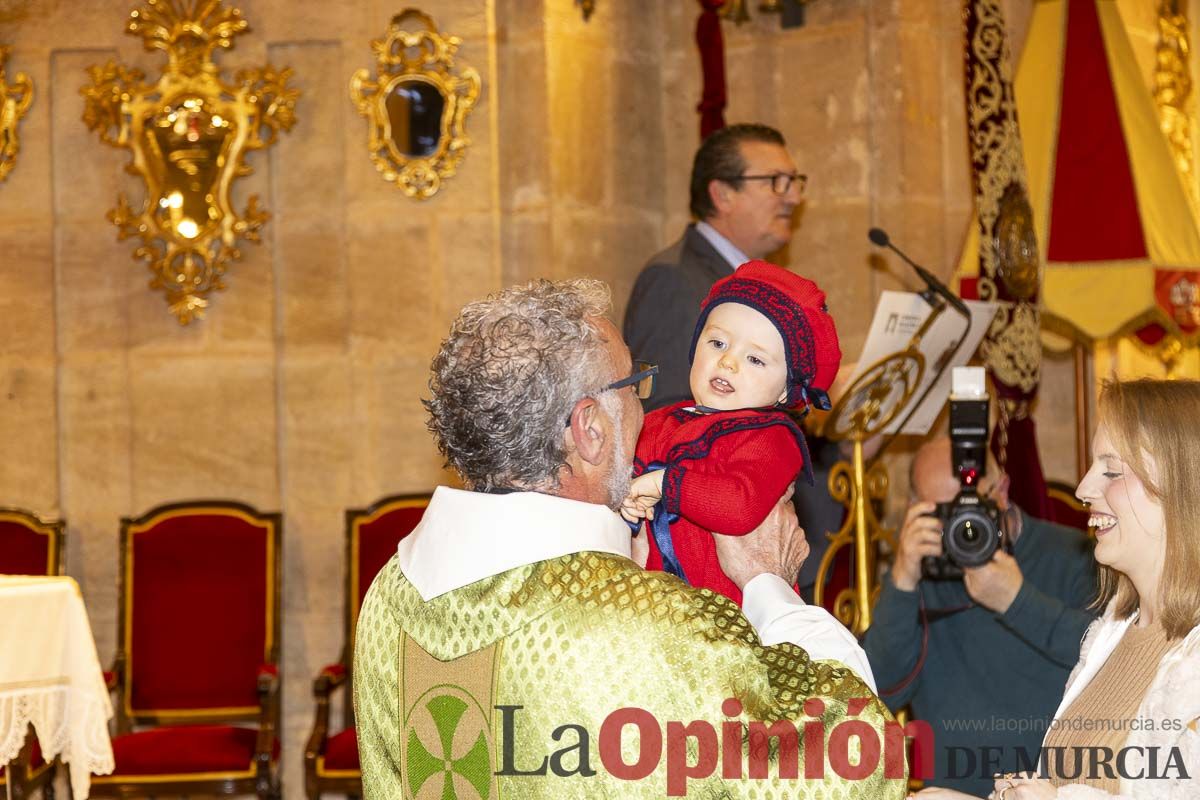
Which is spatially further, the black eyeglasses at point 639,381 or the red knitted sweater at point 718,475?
the red knitted sweater at point 718,475

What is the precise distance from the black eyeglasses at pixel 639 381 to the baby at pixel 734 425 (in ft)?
0.80

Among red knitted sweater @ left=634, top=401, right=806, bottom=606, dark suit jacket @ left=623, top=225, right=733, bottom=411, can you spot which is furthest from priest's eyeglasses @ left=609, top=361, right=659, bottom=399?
dark suit jacket @ left=623, top=225, right=733, bottom=411

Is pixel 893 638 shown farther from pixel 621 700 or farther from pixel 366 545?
pixel 366 545

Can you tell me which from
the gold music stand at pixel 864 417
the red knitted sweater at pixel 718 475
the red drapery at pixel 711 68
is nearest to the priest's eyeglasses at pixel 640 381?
the red knitted sweater at pixel 718 475

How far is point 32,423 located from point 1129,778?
5.19 m

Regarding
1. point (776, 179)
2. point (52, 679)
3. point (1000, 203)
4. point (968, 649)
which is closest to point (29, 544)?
point (52, 679)

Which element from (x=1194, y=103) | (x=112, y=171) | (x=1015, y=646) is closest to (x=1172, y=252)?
(x=1194, y=103)

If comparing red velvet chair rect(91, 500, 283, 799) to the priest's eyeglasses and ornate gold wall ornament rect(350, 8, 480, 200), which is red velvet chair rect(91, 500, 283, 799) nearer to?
ornate gold wall ornament rect(350, 8, 480, 200)

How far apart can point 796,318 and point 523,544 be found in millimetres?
988

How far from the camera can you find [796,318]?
2.83 m

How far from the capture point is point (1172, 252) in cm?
580

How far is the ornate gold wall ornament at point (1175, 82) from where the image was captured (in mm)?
6727

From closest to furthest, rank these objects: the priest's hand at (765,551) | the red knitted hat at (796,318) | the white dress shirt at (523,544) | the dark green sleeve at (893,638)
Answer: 1. the white dress shirt at (523,544)
2. the priest's hand at (765,551)
3. the red knitted hat at (796,318)
4. the dark green sleeve at (893,638)

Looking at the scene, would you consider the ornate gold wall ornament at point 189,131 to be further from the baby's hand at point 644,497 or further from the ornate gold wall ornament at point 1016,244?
the baby's hand at point 644,497
